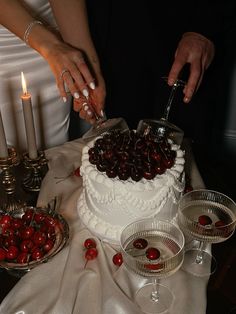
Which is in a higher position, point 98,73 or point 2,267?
point 98,73

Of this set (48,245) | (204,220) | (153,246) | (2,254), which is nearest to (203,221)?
(204,220)

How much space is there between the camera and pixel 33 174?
1.41m

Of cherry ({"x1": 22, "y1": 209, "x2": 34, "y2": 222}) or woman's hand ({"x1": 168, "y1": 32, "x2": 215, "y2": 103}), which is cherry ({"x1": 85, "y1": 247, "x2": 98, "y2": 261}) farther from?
woman's hand ({"x1": 168, "y1": 32, "x2": 215, "y2": 103})

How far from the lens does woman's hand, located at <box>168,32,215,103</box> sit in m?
1.43

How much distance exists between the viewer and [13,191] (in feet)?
4.44

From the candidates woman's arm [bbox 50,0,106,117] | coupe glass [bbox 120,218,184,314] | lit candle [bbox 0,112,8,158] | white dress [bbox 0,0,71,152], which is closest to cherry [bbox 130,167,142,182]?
coupe glass [bbox 120,218,184,314]

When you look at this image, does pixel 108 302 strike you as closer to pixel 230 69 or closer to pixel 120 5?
pixel 120 5

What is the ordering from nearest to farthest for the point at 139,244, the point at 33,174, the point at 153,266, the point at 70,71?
the point at 153,266 → the point at 139,244 → the point at 70,71 → the point at 33,174

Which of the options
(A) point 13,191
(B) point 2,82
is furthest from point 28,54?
(A) point 13,191

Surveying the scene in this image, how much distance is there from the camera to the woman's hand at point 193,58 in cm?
143

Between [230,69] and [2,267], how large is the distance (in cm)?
235

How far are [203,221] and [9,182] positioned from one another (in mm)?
624

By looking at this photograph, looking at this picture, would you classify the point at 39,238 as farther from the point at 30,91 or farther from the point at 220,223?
the point at 30,91

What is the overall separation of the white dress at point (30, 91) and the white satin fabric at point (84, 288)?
2.67 ft
